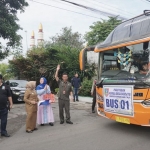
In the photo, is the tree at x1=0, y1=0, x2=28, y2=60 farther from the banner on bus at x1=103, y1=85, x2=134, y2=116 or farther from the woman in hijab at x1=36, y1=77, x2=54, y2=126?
the banner on bus at x1=103, y1=85, x2=134, y2=116

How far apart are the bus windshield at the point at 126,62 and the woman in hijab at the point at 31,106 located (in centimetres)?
214

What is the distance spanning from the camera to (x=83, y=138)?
569cm

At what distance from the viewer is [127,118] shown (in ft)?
18.4

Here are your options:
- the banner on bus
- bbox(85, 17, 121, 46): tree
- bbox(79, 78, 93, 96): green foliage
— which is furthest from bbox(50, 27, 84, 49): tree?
the banner on bus

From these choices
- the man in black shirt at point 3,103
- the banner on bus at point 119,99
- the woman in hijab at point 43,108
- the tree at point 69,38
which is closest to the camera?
the banner on bus at point 119,99

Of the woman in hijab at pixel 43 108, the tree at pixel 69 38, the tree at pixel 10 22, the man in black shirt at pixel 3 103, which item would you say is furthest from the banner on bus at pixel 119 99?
the tree at pixel 69 38

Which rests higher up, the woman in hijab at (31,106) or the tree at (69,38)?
the tree at (69,38)

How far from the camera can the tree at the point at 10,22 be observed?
11562 millimetres

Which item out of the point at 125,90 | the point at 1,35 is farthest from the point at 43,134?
the point at 1,35

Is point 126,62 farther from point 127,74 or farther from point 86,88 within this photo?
point 86,88

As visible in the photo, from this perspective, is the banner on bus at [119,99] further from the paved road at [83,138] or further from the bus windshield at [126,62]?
the paved road at [83,138]

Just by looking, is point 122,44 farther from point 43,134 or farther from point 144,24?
point 43,134

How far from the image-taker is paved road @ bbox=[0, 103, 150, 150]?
5082mm

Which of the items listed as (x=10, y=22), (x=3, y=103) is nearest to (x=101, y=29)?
(x=10, y=22)
